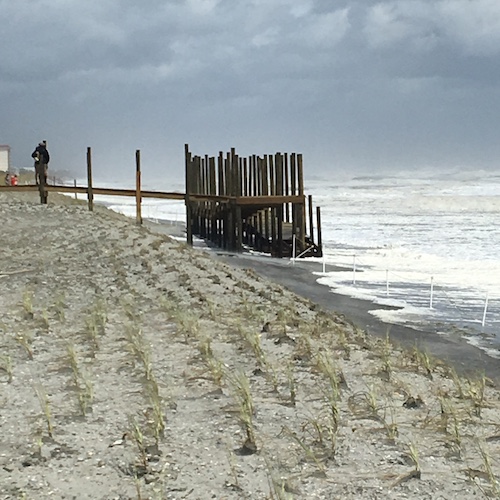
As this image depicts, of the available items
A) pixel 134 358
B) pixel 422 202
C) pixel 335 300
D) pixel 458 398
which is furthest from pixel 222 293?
pixel 422 202

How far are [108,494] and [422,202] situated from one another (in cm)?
5348

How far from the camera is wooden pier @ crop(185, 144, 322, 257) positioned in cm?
1981

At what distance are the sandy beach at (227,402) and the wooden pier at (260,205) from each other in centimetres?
952

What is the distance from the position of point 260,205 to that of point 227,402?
15809mm

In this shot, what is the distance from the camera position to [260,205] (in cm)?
2133

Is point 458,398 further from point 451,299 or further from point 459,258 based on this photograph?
point 459,258

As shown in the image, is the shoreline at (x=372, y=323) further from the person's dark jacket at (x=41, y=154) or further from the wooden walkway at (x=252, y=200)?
the person's dark jacket at (x=41, y=154)

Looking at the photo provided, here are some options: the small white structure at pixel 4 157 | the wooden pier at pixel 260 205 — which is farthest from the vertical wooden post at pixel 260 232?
the small white structure at pixel 4 157

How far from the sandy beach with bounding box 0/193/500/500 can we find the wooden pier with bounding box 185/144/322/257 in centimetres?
952

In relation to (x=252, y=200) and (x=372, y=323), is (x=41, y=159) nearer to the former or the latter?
(x=252, y=200)

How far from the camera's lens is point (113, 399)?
18.7ft

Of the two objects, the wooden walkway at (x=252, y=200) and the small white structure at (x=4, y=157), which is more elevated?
the small white structure at (x=4, y=157)

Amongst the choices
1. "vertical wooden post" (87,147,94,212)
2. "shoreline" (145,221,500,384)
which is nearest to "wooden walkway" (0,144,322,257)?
"vertical wooden post" (87,147,94,212)

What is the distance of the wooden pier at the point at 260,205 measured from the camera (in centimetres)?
1981
